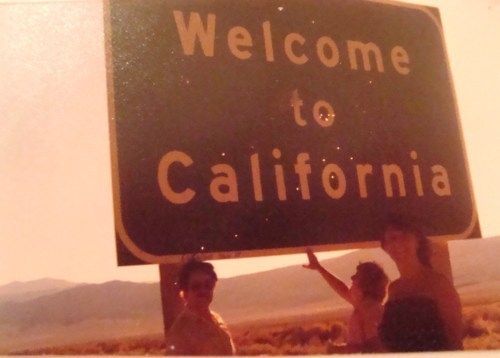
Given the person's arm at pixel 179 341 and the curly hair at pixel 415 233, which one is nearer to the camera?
the person's arm at pixel 179 341

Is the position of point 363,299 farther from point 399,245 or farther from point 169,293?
point 169,293

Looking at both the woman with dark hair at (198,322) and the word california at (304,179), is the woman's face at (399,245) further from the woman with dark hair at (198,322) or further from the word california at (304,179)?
the woman with dark hair at (198,322)

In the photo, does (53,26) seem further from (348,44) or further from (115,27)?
(348,44)

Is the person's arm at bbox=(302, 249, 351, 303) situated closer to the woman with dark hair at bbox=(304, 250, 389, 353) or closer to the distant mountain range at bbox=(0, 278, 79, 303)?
the woman with dark hair at bbox=(304, 250, 389, 353)

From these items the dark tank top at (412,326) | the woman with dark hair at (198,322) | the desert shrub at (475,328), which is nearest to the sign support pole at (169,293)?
the woman with dark hair at (198,322)

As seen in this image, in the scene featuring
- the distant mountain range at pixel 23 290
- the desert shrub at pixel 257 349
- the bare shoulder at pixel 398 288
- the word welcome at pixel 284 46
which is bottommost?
the desert shrub at pixel 257 349

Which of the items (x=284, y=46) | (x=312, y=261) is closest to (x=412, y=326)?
(x=312, y=261)
